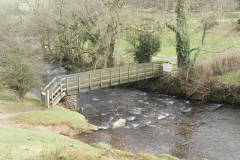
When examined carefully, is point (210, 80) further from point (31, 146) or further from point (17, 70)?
point (31, 146)

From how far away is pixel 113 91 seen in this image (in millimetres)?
36500

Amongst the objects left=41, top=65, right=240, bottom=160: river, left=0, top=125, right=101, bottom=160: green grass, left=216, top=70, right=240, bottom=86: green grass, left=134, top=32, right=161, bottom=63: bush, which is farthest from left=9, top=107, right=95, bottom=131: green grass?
left=134, top=32, right=161, bottom=63: bush

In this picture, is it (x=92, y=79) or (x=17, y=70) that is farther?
(x=92, y=79)

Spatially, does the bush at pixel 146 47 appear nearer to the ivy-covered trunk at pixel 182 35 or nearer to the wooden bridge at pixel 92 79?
the wooden bridge at pixel 92 79

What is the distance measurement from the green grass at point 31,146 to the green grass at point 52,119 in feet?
11.1

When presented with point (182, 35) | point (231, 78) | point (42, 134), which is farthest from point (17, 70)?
point (231, 78)

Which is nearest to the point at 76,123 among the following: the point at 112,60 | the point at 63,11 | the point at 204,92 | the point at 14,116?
the point at 14,116

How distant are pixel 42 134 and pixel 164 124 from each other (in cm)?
1057

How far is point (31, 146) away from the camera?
1527 cm

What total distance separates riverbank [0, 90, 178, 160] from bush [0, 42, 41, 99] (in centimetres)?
130

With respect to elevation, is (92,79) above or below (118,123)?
above

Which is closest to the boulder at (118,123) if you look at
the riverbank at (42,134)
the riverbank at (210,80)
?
the riverbank at (42,134)

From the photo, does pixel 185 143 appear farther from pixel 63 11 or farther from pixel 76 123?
pixel 63 11

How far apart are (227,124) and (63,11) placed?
80.4 feet
